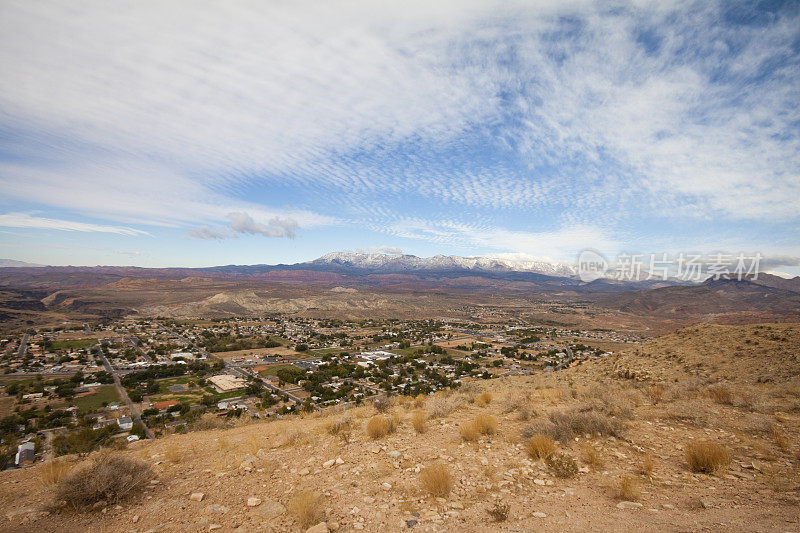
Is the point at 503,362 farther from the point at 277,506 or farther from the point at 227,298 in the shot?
the point at 227,298

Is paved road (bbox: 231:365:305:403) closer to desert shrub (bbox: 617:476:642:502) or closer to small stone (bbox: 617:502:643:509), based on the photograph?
desert shrub (bbox: 617:476:642:502)

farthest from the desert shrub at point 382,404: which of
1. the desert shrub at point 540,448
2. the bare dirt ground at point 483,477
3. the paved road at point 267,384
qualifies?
the paved road at point 267,384

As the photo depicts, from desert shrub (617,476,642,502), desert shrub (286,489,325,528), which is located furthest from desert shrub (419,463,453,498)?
→ desert shrub (617,476,642,502)

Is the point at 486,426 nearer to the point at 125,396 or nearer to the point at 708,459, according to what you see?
the point at 708,459

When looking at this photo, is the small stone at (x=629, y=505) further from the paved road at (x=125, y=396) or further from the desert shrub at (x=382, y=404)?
the paved road at (x=125, y=396)

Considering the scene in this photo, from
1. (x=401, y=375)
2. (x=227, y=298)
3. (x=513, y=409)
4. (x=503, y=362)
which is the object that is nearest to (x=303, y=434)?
(x=513, y=409)

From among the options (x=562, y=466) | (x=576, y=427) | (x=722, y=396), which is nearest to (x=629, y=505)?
(x=562, y=466)
